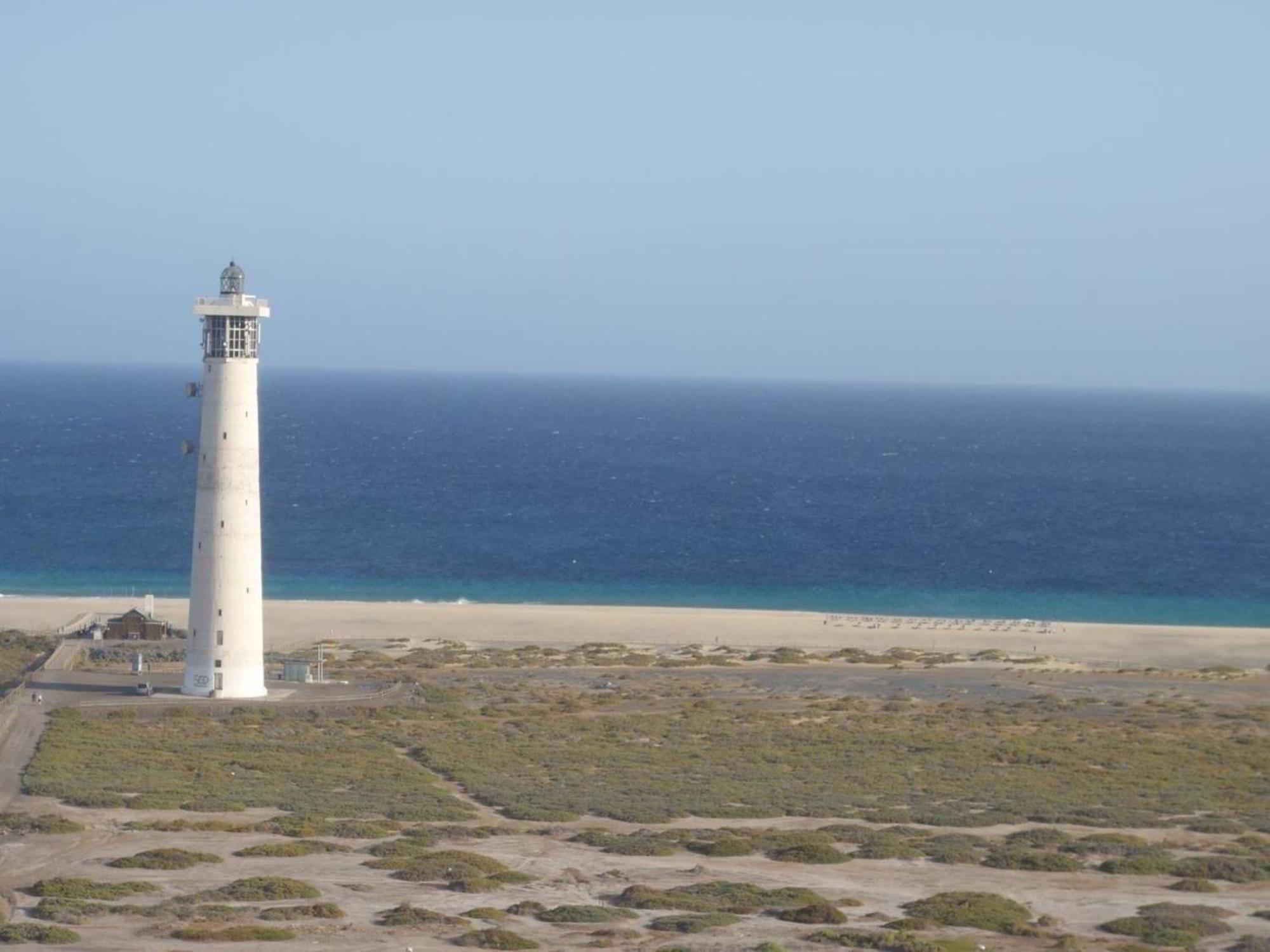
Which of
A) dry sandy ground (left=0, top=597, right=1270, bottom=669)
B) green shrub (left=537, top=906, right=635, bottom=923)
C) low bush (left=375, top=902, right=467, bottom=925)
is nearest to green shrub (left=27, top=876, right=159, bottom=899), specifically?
low bush (left=375, top=902, right=467, bottom=925)

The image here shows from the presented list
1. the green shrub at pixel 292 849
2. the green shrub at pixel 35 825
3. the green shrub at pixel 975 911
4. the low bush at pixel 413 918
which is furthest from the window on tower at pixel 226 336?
the green shrub at pixel 975 911

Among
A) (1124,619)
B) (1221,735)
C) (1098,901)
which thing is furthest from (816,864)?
(1124,619)

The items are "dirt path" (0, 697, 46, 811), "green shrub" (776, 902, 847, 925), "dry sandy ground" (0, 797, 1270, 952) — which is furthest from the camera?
"dirt path" (0, 697, 46, 811)

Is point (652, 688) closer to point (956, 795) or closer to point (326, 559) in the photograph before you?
point (956, 795)

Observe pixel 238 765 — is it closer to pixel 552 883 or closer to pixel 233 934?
pixel 552 883

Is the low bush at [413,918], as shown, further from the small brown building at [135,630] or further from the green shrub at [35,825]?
the small brown building at [135,630]

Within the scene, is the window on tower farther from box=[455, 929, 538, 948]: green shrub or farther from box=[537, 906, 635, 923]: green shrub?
box=[455, 929, 538, 948]: green shrub
